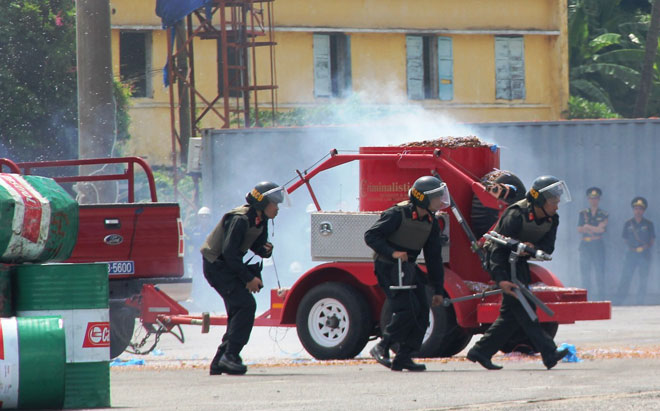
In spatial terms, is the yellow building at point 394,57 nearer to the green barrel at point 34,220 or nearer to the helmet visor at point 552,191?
the helmet visor at point 552,191

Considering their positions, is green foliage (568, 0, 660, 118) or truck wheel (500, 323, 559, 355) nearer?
truck wheel (500, 323, 559, 355)

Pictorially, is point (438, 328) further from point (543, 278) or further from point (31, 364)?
point (31, 364)

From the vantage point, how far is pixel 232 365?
38.8 ft

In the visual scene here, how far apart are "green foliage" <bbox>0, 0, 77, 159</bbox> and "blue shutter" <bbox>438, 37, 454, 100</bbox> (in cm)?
1435

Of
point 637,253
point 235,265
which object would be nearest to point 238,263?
point 235,265

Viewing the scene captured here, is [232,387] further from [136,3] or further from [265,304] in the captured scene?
[136,3]

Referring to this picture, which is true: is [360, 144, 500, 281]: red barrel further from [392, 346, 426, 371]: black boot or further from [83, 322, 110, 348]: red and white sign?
[83, 322, 110, 348]: red and white sign

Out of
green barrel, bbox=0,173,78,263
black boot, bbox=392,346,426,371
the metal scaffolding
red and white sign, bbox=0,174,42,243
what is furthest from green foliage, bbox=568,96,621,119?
red and white sign, bbox=0,174,42,243

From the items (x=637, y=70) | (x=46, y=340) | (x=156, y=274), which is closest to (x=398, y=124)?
(x=156, y=274)

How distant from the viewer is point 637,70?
44.7 m

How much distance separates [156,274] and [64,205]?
13.4ft

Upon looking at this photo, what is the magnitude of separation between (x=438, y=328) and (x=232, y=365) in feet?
6.97

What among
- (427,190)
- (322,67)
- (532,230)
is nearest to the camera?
(427,190)

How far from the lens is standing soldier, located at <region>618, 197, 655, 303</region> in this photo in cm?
2227
